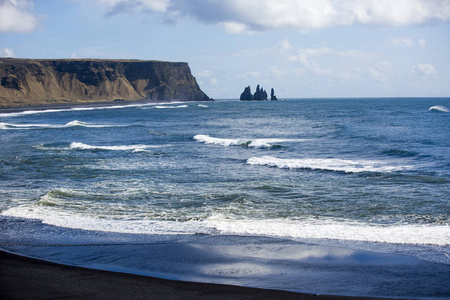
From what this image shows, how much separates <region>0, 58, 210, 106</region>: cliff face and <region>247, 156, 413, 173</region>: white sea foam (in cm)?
11909

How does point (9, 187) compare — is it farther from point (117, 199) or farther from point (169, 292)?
point (169, 292)

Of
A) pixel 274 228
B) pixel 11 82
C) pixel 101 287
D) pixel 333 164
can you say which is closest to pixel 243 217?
pixel 274 228

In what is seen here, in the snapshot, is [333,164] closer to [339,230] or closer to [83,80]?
[339,230]

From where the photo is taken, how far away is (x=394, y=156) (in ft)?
72.8

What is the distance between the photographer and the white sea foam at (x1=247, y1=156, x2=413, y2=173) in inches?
711

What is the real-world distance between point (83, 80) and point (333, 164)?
552 feet

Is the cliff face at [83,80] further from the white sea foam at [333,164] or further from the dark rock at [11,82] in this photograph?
the white sea foam at [333,164]

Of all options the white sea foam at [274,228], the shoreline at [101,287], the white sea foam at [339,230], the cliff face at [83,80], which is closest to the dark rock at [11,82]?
the cliff face at [83,80]

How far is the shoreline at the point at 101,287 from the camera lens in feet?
19.5

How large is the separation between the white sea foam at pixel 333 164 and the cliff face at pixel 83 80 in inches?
4689

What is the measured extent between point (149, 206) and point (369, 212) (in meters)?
6.09

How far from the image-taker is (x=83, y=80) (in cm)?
17262

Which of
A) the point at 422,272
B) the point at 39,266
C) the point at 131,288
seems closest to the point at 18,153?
the point at 39,266

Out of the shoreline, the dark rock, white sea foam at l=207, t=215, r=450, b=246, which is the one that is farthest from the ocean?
the dark rock
